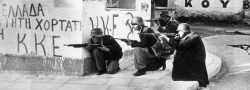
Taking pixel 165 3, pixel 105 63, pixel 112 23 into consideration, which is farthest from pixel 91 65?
pixel 165 3

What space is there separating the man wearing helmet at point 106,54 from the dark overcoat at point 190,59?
1.27m

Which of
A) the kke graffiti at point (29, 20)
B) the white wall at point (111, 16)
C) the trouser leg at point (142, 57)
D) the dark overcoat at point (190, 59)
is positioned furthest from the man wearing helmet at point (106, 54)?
the dark overcoat at point (190, 59)

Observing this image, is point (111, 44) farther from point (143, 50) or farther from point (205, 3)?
point (205, 3)

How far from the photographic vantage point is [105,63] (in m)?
6.41

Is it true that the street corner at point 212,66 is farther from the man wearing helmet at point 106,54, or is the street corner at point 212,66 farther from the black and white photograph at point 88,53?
the man wearing helmet at point 106,54

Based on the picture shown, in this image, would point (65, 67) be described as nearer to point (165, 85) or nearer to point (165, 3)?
point (165, 85)

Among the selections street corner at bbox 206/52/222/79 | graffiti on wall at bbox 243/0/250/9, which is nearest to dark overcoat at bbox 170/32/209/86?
street corner at bbox 206/52/222/79

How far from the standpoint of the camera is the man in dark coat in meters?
5.36

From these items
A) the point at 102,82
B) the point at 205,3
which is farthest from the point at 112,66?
the point at 205,3

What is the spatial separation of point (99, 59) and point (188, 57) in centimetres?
172

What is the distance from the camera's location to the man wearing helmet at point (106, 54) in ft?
20.2

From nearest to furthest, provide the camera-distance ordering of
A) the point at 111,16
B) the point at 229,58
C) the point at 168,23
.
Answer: the point at 111,16
the point at 168,23
the point at 229,58

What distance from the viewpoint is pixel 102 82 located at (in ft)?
18.7

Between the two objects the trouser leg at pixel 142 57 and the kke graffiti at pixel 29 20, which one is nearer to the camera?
the kke graffiti at pixel 29 20
